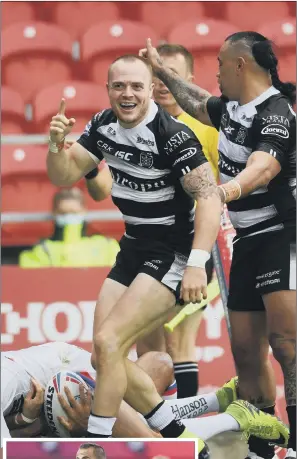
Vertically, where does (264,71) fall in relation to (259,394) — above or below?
above

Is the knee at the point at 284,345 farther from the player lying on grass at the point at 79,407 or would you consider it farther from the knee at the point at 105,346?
the knee at the point at 105,346

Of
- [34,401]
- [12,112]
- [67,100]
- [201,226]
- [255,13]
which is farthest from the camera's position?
[255,13]

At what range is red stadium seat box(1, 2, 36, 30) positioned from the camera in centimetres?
973

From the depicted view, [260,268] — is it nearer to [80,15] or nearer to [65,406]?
[65,406]

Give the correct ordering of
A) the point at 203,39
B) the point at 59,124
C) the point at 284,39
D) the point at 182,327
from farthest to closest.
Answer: the point at 284,39
the point at 203,39
the point at 182,327
the point at 59,124

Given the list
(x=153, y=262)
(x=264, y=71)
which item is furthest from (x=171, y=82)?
(x=153, y=262)

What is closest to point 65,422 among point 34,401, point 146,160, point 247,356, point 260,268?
point 34,401

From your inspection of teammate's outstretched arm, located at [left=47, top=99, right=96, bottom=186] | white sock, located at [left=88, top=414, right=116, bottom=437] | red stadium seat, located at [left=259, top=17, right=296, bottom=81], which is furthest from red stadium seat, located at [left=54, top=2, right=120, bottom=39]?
white sock, located at [left=88, top=414, right=116, bottom=437]

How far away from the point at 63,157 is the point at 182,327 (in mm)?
1648

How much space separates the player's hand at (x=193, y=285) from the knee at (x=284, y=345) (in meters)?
0.56

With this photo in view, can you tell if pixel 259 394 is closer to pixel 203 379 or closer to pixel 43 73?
pixel 203 379

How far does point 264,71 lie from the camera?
516cm

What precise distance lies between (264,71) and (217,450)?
1815mm

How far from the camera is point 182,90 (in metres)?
5.78
